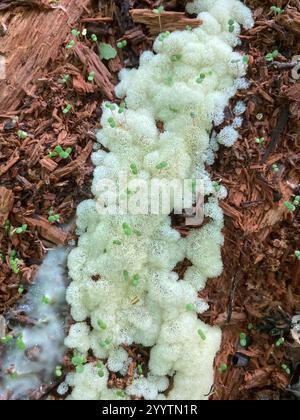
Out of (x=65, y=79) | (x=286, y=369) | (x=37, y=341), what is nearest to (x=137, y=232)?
(x=37, y=341)

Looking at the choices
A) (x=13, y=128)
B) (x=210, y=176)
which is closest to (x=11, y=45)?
(x=13, y=128)

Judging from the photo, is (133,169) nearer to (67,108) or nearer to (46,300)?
(67,108)

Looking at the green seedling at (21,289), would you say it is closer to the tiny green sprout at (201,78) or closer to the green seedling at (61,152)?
the green seedling at (61,152)

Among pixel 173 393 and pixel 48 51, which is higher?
pixel 48 51

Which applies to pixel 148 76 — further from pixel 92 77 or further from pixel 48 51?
pixel 48 51

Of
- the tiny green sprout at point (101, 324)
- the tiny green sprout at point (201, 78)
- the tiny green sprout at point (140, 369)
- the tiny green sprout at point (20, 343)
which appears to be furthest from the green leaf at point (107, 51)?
the tiny green sprout at point (140, 369)

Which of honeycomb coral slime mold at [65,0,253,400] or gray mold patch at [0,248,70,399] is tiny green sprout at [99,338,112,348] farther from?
gray mold patch at [0,248,70,399]

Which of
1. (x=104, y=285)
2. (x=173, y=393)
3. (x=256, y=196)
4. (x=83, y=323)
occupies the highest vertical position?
(x=256, y=196)
